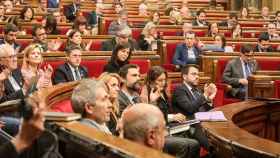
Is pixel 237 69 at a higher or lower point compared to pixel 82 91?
lower

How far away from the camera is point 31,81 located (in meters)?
4.29

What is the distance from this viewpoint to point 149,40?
829 cm

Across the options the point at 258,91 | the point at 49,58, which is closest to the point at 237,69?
the point at 258,91

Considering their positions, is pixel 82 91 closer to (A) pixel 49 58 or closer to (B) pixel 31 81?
(B) pixel 31 81

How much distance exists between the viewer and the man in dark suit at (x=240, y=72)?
675 cm

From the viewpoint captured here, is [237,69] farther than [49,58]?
Yes

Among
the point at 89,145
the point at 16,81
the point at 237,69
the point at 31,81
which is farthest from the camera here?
the point at 237,69

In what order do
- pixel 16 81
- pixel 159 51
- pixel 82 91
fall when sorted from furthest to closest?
pixel 159 51 → pixel 16 81 → pixel 82 91

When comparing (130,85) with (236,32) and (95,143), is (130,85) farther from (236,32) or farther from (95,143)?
(236,32)

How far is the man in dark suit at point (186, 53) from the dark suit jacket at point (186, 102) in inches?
92.7

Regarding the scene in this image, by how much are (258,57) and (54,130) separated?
507 centimetres

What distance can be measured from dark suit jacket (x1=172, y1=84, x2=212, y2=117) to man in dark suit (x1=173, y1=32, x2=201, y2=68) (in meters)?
2.35

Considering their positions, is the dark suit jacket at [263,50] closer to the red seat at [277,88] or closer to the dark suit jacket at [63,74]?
the red seat at [277,88]

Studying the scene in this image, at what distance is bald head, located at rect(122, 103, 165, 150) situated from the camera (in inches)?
91.4
